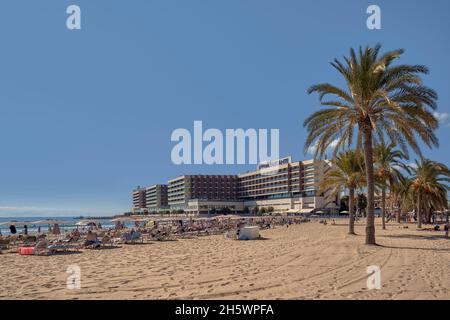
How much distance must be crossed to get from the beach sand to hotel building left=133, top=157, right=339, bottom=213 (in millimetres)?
71345

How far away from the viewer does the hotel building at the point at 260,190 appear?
94188 millimetres

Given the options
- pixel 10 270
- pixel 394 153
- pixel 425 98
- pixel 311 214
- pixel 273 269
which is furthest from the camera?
pixel 311 214

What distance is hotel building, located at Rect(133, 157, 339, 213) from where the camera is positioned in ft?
309

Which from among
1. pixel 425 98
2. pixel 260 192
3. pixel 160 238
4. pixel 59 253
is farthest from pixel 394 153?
pixel 260 192

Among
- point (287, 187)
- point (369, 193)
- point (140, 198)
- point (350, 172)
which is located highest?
point (350, 172)

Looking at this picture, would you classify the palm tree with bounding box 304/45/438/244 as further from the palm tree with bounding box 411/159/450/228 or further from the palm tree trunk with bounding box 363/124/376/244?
the palm tree with bounding box 411/159/450/228

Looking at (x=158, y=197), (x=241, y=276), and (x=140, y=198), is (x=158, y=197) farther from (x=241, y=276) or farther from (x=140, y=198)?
(x=241, y=276)

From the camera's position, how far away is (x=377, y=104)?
17.0m

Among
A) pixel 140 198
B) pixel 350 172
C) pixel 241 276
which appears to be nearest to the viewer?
pixel 241 276

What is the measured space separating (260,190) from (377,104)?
100780 mm

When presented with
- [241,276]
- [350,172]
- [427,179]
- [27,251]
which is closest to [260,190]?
[427,179]
